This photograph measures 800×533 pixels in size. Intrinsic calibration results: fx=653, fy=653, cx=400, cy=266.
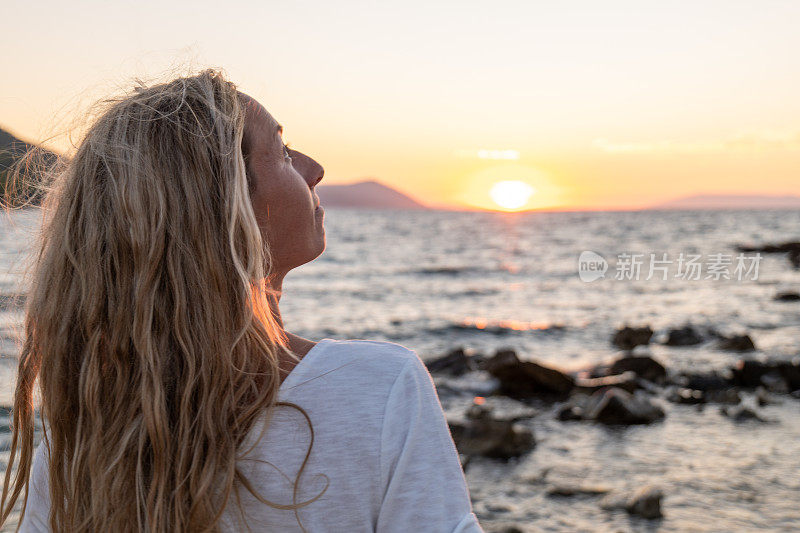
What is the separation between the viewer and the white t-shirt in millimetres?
1096

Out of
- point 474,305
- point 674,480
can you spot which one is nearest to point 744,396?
point 674,480

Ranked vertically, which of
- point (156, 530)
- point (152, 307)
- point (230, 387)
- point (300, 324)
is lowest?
point (300, 324)

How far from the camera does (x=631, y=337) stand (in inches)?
509

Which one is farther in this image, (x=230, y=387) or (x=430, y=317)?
(x=430, y=317)

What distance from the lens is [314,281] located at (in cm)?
2406

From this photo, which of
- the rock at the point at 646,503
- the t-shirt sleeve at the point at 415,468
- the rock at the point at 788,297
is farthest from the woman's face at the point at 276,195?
the rock at the point at 788,297

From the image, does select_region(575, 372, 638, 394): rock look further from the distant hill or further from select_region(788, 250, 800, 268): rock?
select_region(788, 250, 800, 268): rock

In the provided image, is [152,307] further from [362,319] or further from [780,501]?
[362,319]

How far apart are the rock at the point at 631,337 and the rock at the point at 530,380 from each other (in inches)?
156

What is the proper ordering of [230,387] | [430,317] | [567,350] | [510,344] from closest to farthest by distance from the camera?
1. [230,387]
2. [567,350]
3. [510,344]
4. [430,317]

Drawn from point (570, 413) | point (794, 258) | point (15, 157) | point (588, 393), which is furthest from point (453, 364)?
point (794, 258)

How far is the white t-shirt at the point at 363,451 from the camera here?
1.10 meters

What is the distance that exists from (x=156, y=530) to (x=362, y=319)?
15.4m

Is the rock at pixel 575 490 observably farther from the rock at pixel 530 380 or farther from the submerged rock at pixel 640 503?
the rock at pixel 530 380
